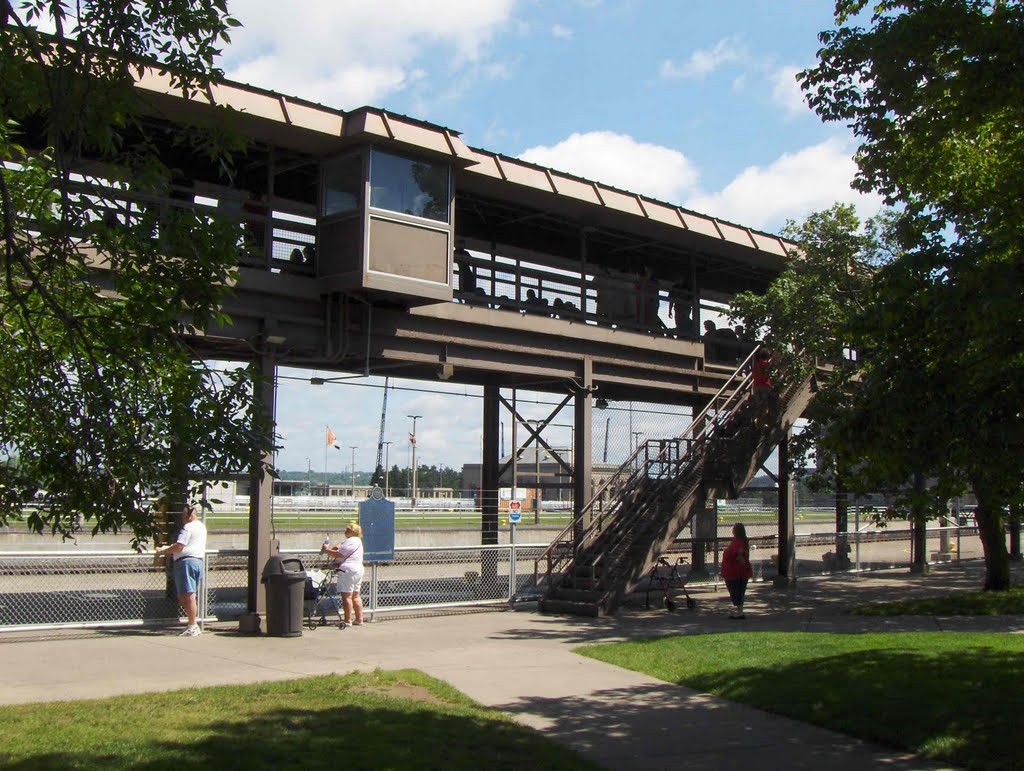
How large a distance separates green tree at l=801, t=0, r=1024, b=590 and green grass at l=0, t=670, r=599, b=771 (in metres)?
3.58

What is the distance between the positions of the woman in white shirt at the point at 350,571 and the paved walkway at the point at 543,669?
0.40 metres

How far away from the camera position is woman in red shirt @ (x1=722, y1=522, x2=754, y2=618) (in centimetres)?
1639

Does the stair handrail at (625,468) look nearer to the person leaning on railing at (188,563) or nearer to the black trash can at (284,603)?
the black trash can at (284,603)

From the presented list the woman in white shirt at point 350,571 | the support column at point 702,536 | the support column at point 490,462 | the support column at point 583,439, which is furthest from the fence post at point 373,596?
the support column at point 702,536

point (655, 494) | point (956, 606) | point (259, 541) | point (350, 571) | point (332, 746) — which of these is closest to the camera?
point (332, 746)

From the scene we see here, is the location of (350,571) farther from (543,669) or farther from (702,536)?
(702,536)

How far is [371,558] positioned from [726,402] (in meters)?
8.22

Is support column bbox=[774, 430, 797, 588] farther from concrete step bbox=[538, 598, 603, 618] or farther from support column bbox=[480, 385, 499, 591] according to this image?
concrete step bbox=[538, 598, 603, 618]

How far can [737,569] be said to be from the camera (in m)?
16.5

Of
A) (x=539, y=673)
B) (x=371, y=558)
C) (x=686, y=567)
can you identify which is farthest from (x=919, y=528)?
(x=539, y=673)

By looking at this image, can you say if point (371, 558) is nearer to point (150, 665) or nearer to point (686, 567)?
point (150, 665)

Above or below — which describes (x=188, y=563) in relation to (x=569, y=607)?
above

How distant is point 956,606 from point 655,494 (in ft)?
17.9

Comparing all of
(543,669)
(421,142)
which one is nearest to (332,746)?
(543,669)
